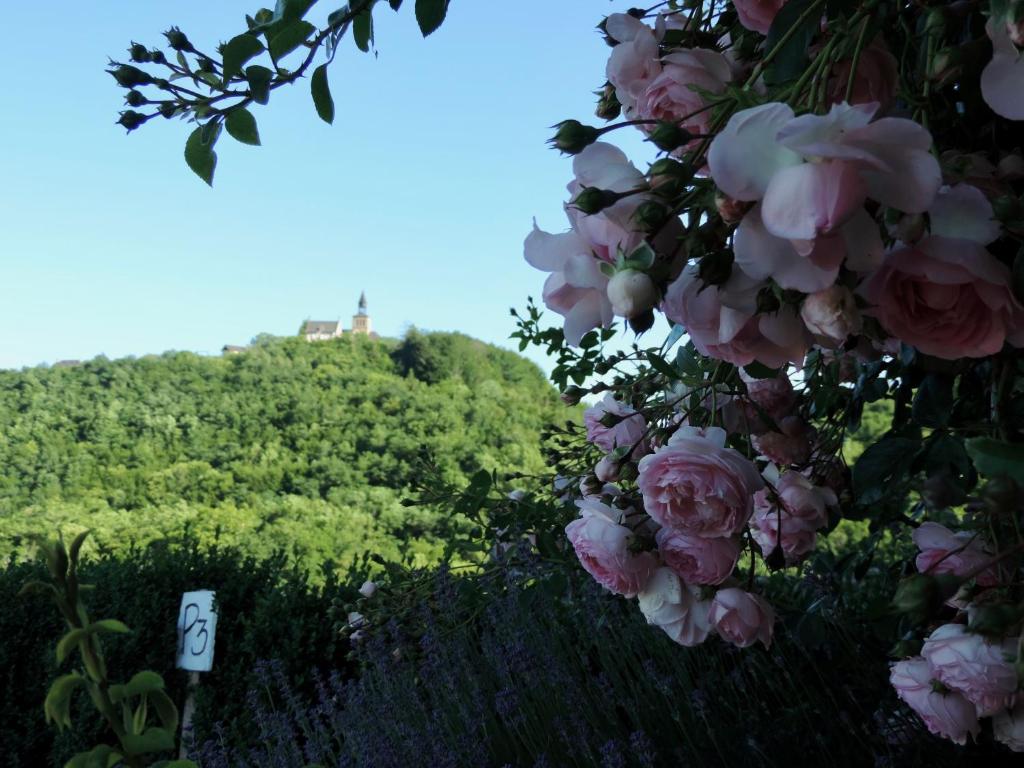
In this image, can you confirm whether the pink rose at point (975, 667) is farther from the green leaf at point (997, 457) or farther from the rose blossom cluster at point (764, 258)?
the green leaf at point (997, 457)

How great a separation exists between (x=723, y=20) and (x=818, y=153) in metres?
0.62

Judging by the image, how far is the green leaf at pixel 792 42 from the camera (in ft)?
1.89

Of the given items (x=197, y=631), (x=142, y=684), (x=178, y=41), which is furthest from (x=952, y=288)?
(x=197, y=631)

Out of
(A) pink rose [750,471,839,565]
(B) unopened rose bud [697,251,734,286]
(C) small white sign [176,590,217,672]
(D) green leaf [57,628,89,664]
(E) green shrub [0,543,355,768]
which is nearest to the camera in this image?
(D) green leaf [57,628,89,664]

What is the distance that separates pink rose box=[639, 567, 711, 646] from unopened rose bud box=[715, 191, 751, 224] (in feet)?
1.36

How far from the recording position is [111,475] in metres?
10.3

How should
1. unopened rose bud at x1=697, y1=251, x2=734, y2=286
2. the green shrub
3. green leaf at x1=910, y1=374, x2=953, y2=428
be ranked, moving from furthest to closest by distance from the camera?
the green shrub, green leaf at x1=910, y1=374, x2=953, y2=428, unopened rose bud at x1=697, y1=251, x2=734, y2=286

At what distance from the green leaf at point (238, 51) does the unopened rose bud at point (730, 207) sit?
45 centimetres

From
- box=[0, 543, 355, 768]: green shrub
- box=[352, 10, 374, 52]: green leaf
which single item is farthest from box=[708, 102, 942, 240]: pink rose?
box=[0, 543, 355, 768]: green shrub

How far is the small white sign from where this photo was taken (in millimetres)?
2703

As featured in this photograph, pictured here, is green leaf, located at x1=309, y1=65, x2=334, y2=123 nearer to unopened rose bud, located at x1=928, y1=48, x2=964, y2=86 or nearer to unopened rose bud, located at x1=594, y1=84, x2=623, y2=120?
unopened rose bud, located at x1=594, y1=84, x2=623, y2=120

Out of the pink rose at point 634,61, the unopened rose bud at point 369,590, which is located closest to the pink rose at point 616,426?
the pink rose at point 634,61

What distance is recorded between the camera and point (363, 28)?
2.36 ft

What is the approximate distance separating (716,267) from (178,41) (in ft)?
2.36
